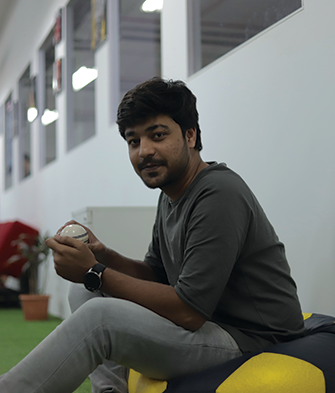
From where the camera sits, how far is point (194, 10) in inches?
108

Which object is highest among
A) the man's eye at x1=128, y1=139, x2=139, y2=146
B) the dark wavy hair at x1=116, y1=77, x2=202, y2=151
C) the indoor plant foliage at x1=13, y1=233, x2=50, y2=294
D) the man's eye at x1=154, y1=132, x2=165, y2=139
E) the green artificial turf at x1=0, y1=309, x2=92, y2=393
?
the dark wavy hair at x1=116, y1=77, x2=202, y2=151

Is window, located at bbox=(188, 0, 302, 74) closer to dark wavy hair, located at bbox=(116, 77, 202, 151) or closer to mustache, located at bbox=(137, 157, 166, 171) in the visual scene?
dark wavy hair, located at bbox=(116, 77, 202, 151)

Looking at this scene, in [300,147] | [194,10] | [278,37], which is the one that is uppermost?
[194,10]

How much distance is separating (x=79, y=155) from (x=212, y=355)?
337 cm

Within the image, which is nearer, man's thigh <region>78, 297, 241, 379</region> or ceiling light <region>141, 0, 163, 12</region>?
man's thigh <region>78, 297, 241, 379</region>

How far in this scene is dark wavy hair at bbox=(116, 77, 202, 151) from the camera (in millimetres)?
1422

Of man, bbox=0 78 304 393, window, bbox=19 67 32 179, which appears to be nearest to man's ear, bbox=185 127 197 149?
man, bbox=0 78 304 393

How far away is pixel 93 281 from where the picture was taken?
1.30 m

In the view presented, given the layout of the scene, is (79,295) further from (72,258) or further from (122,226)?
(122,226)

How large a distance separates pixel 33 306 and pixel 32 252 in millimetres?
751

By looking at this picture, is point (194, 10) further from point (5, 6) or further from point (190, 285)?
point (5, 6)

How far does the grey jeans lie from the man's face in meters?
0.41

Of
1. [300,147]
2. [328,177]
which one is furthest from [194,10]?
[328,177]

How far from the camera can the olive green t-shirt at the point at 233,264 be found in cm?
122
